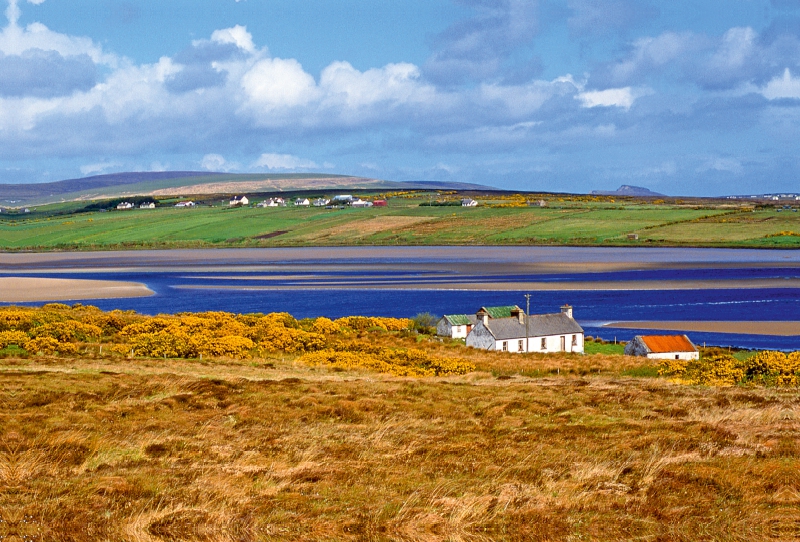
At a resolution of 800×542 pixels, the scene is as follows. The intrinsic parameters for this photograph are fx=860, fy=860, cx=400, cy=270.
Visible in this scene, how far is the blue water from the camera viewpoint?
231 feet

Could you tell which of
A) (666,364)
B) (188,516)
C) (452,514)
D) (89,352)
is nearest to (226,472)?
(188,516)

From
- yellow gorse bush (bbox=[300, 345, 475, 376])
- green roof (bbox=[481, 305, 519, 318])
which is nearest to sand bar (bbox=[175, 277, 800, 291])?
green roof (bbox=[481, 305, 519, 318])

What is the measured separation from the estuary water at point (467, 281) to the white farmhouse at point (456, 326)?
957cm

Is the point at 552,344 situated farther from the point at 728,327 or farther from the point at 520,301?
the point at 520,301

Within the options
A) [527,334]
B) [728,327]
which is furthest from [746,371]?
[728,327]

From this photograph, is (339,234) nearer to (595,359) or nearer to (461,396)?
(595,359)

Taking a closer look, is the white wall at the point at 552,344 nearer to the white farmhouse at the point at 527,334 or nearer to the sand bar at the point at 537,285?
the white farmhouse at the point at 527,334

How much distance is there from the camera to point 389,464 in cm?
1492

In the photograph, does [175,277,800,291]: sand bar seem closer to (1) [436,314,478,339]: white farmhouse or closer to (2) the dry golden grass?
(1) [436,314,478,339]: white farmhouse

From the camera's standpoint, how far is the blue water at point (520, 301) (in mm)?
70312

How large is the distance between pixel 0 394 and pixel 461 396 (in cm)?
1221

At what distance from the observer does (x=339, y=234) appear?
196625 millimetres

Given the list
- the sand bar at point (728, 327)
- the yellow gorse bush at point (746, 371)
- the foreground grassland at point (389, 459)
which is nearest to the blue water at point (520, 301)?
the sand bar at point (728, 327)

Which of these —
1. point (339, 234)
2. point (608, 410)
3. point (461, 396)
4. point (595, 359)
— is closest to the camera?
point (608, 410)
